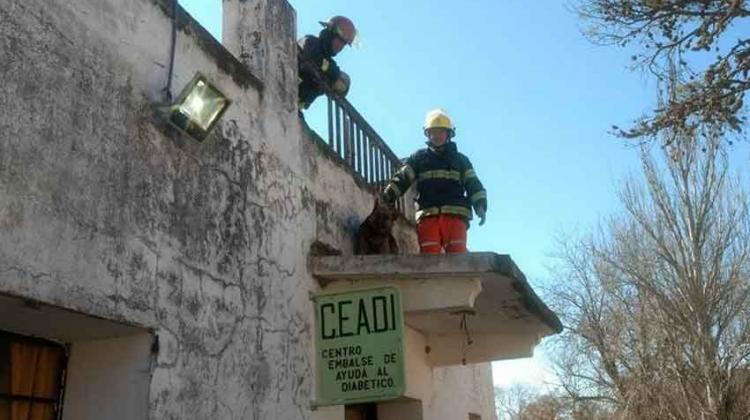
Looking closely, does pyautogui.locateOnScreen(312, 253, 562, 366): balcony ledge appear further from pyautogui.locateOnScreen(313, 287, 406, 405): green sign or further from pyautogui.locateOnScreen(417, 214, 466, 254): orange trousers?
pyautogui.locateOnScreen(417, 214, 466, 254): orange trousers

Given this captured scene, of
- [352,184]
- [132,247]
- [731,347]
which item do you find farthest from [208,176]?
[731,347]

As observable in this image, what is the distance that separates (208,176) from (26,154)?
151 cm

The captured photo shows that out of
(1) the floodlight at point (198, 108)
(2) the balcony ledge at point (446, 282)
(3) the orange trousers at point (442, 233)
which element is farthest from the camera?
(3) the orange trousers at point (442, 233)

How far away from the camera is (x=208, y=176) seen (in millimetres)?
4852

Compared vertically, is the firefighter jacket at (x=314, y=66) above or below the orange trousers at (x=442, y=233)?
above

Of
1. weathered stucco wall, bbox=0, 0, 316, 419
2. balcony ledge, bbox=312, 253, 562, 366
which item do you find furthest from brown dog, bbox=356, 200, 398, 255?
weathered stucco wall, bbox=0, 0, 316, 419

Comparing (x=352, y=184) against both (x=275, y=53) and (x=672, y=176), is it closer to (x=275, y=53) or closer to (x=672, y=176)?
(x=275, y=53)

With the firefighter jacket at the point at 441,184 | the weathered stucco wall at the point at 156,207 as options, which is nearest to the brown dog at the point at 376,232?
the firefighter jacket at the point at 441,184

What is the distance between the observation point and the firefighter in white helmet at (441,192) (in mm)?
7148

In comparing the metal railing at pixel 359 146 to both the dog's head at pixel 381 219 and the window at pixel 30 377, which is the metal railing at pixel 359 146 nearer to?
the dog's head at pixel 381 219

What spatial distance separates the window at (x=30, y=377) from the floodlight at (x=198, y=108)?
1420mm

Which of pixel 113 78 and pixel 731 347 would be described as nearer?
pixel 113 78

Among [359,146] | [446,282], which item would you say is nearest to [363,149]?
[359,146]

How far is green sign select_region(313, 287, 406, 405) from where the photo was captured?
17.9 ft
